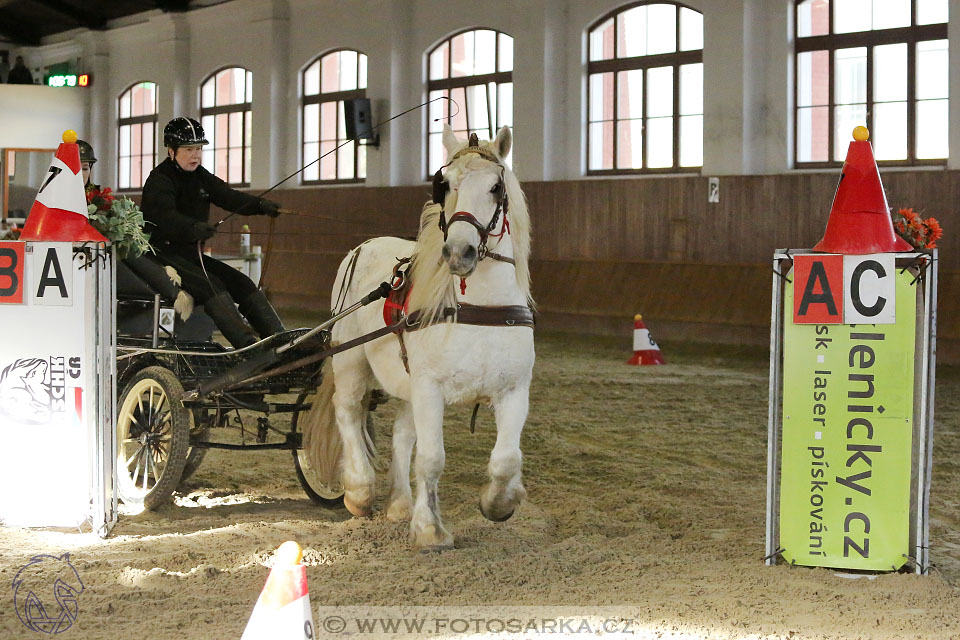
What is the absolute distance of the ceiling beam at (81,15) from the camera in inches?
898

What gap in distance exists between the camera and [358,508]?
15.8 ft

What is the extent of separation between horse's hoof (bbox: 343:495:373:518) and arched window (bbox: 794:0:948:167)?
8.62 meters

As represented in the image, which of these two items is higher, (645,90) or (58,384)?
(645,90)

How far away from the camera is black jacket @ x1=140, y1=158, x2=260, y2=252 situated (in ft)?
16.7

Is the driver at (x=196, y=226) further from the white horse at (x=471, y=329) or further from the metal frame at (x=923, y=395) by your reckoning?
the metal frame at (x=923, y=395)

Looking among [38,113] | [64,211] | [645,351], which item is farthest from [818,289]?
[38,113]

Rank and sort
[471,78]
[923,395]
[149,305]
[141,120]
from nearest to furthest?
[923,395] < [149,305] < [471,78] < [141,120]

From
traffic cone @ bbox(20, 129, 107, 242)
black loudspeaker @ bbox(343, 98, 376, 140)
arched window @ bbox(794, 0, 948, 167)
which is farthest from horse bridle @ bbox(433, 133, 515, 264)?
black loudspeaker @ bbox(343, 98, 376, 140)

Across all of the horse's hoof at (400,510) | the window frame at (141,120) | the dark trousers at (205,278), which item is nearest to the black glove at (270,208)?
the dark trousers at (205,278)

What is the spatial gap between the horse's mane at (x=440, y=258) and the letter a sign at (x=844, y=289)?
999 mm

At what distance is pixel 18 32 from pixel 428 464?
80.1 feet

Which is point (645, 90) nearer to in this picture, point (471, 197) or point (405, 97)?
point (405, 97)

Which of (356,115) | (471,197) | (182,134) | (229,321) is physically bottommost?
(229,321)

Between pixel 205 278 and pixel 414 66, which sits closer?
pixel 205 278
